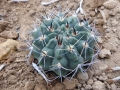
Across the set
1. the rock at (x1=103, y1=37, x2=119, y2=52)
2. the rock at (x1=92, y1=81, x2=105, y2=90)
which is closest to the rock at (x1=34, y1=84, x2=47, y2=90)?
the rock at (x1=92, y1=81, x2=105, y2=90)

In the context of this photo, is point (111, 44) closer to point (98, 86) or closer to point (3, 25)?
point (98, 86)

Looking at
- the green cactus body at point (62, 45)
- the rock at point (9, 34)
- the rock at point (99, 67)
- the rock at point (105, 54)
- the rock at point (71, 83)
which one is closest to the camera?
the green cactus body at point (62, 45)

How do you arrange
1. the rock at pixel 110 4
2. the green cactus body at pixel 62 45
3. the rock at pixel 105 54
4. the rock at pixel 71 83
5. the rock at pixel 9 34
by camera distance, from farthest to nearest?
1. the rock at pixel 110 4
2. the rock at pixel 9 34
3. the rock at pixel 105 54
4. the rock at pixel 71 83
5. the green cactus body at pixel 62 45

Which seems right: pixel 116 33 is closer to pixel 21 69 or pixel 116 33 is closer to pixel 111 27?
pixel 111 27

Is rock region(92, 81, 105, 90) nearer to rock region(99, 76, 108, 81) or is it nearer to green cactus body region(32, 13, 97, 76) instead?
rock region(99, 76, 108, 81)

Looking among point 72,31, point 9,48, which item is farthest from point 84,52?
point 9,48

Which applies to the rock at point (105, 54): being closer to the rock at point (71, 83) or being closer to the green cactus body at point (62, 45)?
the green cactus body at point (62, 45)

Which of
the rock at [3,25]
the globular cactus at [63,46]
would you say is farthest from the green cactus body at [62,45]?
the rock at [3,25]

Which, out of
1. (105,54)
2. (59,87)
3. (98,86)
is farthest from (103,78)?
(59,87)
